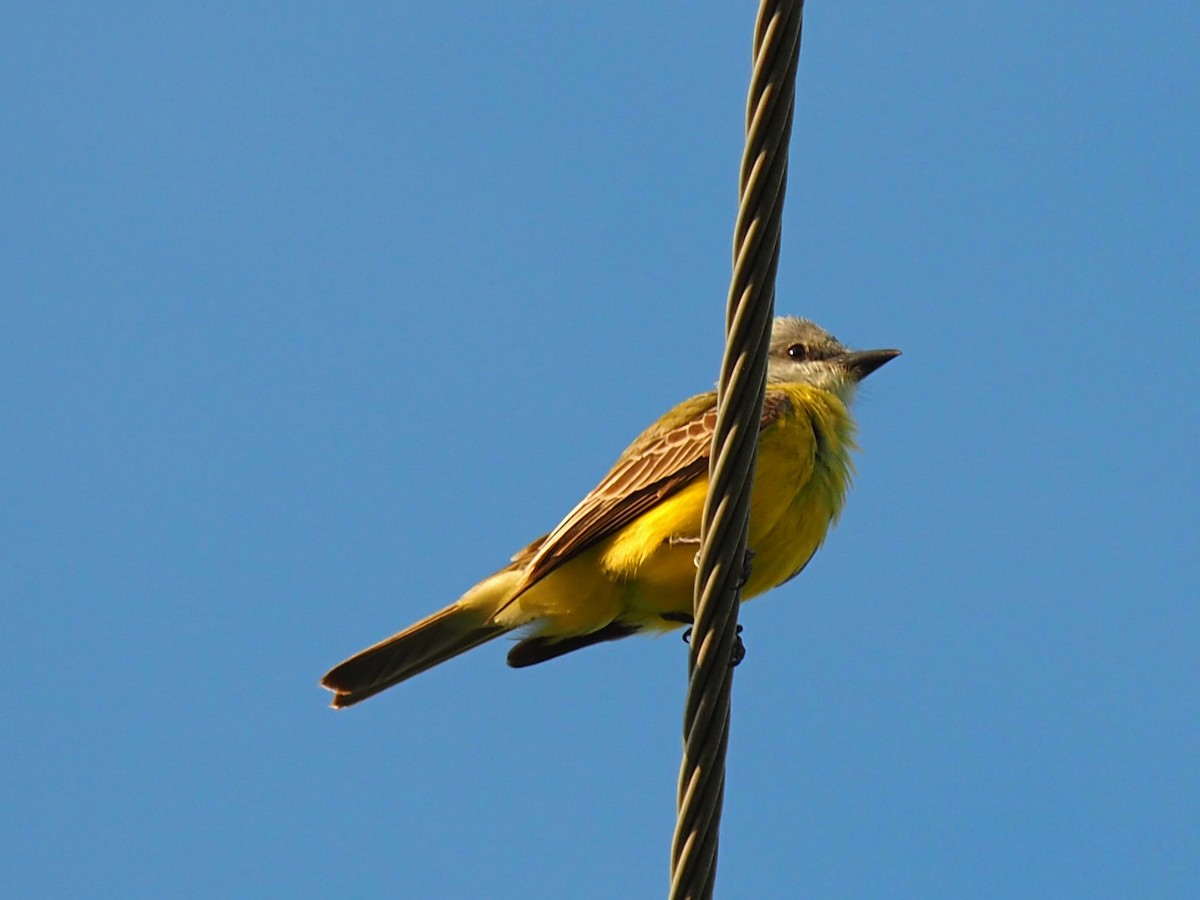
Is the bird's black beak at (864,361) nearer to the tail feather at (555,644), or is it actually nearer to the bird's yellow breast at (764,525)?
the bird's yellow breast at (764,525)

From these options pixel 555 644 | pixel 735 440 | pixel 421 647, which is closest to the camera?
pixel 735 440

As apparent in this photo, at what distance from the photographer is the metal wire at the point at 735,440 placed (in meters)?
3.06

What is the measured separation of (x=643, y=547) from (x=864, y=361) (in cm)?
208

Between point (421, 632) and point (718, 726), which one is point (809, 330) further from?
point (718, 726)

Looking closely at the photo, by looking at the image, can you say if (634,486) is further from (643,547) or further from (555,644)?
(555,644)

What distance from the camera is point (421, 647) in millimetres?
6734

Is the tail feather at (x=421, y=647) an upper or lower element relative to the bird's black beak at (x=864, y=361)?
lower

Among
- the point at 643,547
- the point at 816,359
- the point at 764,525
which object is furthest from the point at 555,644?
the point at 816,359

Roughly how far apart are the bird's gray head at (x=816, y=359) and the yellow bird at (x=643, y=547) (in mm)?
479

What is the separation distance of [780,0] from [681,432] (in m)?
3.32

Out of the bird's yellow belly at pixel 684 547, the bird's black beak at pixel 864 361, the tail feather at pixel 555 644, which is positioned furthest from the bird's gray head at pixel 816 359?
the tail feather at pixel 555 644

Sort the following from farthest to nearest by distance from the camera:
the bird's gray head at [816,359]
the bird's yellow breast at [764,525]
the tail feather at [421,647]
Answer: the bird's gray head at [816,359] → the tail feather at [421,647] → the bird's yellow breast at [764,525]

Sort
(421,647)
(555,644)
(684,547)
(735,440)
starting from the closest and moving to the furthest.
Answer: (735,440) < (684,547) < (555,644) < (421,647)

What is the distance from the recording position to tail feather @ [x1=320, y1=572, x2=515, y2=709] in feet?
21.7
